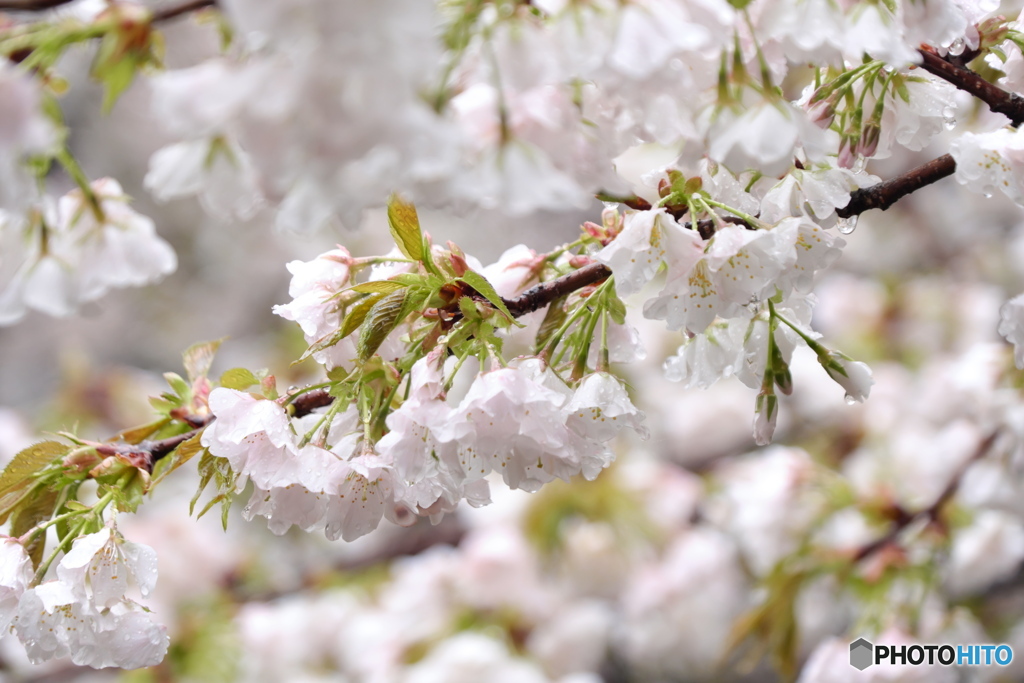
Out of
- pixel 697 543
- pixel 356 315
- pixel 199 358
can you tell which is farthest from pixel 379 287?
pixel 697 543

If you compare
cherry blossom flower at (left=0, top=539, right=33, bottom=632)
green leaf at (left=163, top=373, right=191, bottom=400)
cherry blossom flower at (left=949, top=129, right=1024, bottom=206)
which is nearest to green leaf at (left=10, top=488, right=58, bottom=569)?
cherry blossom flower at (left=0, top=539, right=33, bottom=632)

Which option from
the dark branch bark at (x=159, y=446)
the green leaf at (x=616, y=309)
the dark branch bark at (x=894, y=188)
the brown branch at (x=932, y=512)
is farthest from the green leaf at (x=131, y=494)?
the brown branch at (x=932, y=512)

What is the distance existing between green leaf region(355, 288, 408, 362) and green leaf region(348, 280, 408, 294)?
1cm

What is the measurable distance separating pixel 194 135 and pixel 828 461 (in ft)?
6.65

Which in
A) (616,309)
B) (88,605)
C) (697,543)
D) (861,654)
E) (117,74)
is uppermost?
(117,74)

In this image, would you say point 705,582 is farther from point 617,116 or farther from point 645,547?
point 617,116

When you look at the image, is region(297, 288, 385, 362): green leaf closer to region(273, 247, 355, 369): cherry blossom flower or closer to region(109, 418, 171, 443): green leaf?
region(273, 247, 355, 369): cherry blossom flower

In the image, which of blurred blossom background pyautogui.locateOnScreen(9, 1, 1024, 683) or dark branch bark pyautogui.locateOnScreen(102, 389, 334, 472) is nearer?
dark branch bark pyautogui.locateOnScreen(102, 389, 334, 472)

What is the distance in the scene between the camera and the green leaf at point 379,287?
557 millimetres

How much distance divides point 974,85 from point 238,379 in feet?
1.94

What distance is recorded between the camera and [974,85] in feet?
1.88

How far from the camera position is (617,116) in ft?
1.59

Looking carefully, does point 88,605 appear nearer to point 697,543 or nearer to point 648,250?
point 648,250

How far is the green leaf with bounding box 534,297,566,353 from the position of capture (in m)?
0.60
